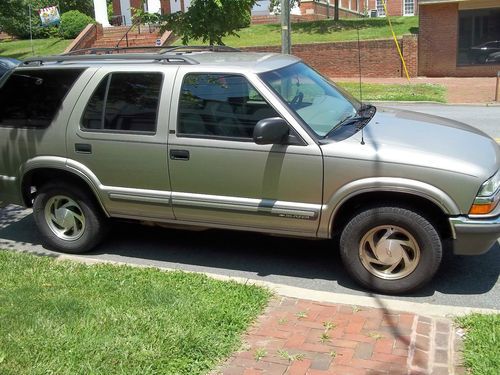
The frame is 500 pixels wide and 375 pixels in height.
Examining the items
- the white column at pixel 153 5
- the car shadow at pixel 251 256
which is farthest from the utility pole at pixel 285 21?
the white column at pixel 153 5

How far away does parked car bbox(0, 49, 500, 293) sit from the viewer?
14.1ft

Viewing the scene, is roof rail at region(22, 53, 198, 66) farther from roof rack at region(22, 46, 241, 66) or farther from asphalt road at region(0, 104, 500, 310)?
asphalt road at region(0, 104, 500, 310)

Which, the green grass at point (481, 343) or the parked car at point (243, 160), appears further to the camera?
the parked car at point (243, 160)

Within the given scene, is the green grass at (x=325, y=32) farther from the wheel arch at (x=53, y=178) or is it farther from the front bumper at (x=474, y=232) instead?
the front bumper at (x=474, y=232)

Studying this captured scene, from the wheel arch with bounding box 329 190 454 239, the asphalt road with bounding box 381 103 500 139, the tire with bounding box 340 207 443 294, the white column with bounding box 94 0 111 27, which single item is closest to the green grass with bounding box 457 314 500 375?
the tire with bounding box 340 207 443 294

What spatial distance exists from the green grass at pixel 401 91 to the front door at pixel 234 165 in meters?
13.9

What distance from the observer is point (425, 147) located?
172 inches

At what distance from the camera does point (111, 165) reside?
5.17 meters

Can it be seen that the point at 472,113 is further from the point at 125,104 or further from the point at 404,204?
the point at 125,104

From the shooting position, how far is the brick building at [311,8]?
34.2 meters

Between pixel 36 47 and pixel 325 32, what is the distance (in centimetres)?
1626

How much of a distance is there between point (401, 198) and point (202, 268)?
1.86 meters

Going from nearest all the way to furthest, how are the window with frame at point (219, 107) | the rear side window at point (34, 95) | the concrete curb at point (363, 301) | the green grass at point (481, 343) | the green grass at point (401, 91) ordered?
the green grass at point (481, 343), the concrete curb at point (363, 301), the window with frame at point (219, 107), the rear side window at point (34, 95), the green grass at point (401, 91)

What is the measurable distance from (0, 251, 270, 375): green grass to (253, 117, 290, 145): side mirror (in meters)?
1.13
